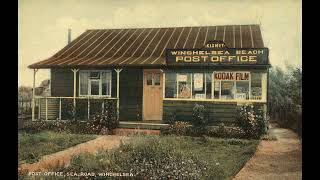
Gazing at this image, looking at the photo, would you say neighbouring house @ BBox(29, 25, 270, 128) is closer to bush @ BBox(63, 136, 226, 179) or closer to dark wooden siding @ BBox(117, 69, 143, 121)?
dark wooden siding @ BBox(117, 69, 143, 121)

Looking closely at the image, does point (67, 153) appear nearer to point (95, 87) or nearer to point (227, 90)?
point (95, 87)

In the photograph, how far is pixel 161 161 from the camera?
8.03m

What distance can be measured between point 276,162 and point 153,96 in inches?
222

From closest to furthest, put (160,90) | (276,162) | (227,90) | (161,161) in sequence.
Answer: (161,161), (276,162), (227,90), (160,90)

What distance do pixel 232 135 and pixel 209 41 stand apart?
2830 millimetres

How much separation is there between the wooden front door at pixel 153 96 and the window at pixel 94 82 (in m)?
1.49

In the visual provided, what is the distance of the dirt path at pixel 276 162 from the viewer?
25.3ft

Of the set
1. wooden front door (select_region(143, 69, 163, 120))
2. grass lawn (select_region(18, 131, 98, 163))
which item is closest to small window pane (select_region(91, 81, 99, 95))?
wooden front door (select_region(143, 69, 163, 120))

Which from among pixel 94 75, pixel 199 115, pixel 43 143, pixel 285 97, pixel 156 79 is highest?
pixel 94 75

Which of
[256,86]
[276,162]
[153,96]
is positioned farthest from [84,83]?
[276,162]

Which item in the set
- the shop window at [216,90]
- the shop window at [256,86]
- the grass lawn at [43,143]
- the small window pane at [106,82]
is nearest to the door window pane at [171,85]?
the shop window at [216,90]

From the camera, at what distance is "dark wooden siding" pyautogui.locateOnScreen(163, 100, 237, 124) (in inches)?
456

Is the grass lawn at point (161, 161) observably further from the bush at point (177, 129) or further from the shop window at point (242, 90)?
the shop window at point (242, 90)
